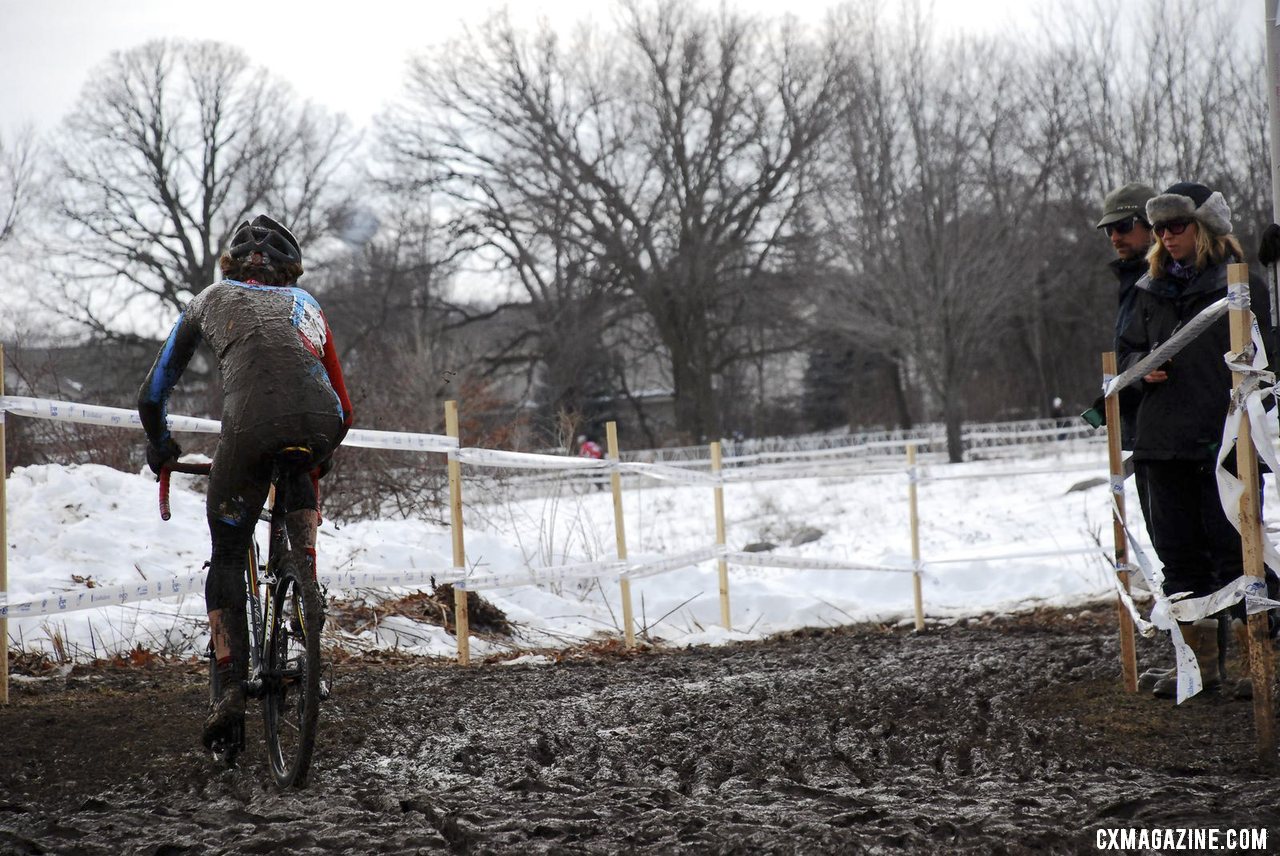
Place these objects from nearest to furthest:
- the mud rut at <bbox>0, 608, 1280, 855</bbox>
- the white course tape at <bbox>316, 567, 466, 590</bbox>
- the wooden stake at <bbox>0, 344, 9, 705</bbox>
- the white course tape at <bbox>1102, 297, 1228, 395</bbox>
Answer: the mud rut at <bbox>0, 608, 1280, 855</bbox> < the white course tape at <bbox>1102, 297, 1228, 395</bbox> < the wooden stake at <bbox>0, 344, 9, 705</bbox> < the white course tape at <bbox>316, 567, 466, 590</bbox>

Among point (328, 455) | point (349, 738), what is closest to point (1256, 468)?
point (328, 455)

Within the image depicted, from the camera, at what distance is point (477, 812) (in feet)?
11.7

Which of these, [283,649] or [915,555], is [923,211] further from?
[283,649]

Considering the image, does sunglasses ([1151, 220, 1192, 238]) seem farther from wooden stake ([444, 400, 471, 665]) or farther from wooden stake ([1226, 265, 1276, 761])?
wooden stake ([444, 400, 471, 665])

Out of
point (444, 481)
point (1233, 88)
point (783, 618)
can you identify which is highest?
point (1233, 88)

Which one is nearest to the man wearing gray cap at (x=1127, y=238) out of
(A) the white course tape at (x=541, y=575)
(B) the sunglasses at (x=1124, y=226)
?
(B) the sunglasses at (x=1124, y=226)

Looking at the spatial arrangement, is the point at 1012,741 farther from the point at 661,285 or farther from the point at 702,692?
the point at 661,285

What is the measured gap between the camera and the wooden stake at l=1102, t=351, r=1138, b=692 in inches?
200

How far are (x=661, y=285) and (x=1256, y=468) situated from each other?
1316 inches

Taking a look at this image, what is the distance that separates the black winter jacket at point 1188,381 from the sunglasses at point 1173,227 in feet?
0.63

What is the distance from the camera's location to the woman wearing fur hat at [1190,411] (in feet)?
15.8

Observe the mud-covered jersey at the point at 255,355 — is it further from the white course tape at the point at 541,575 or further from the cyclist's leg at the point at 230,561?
the white course tape at the point at 541,575

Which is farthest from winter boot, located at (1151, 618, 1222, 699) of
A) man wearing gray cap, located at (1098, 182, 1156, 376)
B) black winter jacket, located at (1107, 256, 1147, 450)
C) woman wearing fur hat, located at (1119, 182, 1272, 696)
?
man wearing gray cap, located at (1098, 182, 1156, 376)

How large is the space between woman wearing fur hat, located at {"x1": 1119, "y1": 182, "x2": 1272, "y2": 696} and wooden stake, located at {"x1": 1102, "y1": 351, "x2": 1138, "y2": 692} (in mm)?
109
